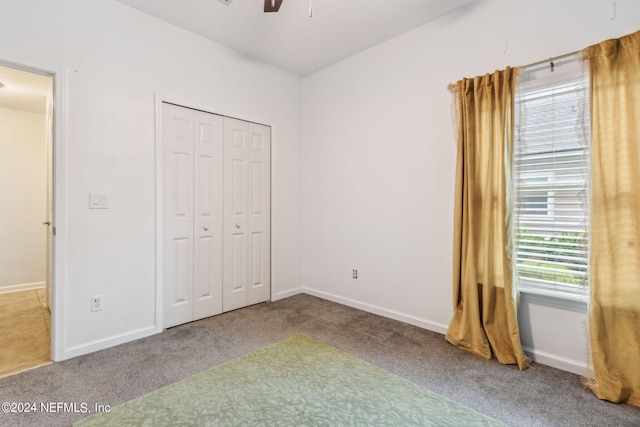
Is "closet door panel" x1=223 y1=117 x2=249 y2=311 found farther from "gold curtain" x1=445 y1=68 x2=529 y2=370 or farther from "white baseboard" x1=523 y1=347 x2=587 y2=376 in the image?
"white baseboard" x1=523 y1=347 x2=587 y2=376

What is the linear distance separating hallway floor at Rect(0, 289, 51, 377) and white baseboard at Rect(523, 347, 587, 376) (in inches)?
140

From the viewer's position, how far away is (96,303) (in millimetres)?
2400

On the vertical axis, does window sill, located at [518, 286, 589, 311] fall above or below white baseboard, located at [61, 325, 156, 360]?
above

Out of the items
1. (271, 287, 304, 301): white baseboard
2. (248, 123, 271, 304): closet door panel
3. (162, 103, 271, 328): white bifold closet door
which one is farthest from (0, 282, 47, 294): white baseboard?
(271, 287, 304, 301): white baseboard

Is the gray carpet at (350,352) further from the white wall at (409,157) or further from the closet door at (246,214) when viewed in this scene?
the closet door at (246,214)

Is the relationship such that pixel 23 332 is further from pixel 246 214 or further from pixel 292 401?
pixel 292 401

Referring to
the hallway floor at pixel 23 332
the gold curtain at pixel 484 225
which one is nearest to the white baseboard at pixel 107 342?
the hallway floor at pixel 23 332

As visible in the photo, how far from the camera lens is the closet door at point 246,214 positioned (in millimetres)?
3270

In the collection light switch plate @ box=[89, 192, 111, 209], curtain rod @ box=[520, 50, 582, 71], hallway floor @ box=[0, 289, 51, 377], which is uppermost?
curtain rod @ box=[520, 50, 582, 71]

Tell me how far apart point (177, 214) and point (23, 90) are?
2.68 m

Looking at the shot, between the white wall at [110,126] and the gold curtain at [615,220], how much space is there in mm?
3135

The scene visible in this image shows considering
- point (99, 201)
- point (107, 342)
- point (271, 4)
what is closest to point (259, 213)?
point (99, 201)

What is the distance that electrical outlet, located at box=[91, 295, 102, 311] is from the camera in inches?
93.9

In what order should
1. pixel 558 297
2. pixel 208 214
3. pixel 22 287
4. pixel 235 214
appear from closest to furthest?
pixel 558 297 → pixel 208 214 → pixel 235 214 → pixel 22 287
